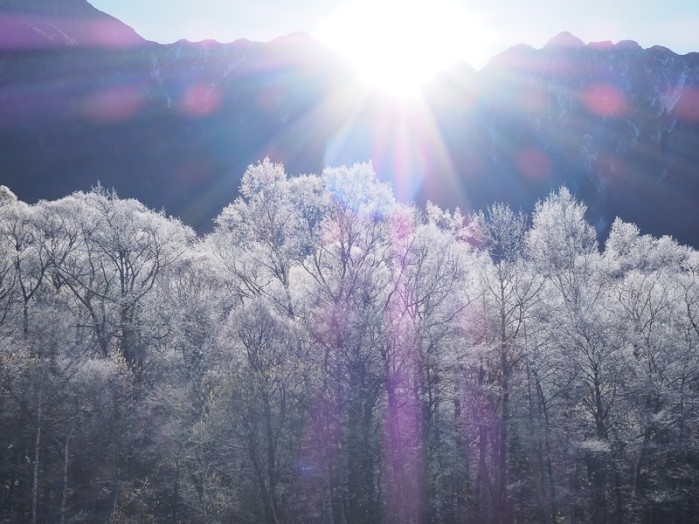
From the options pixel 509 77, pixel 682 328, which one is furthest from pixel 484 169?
pixel 682 328

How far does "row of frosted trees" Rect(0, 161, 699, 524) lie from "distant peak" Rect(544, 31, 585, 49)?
382 feet

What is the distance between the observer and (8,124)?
11831 cm

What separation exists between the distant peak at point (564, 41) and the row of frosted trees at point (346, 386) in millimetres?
116364

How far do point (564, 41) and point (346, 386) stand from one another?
13535 centimetres

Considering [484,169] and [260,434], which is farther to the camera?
[484,169]

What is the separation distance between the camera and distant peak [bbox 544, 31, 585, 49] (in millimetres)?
130375

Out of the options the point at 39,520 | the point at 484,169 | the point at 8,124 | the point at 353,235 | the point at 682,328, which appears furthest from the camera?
the point at 484,169

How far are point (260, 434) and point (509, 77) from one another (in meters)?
134

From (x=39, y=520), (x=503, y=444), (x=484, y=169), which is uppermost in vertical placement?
(x=484, y=169)

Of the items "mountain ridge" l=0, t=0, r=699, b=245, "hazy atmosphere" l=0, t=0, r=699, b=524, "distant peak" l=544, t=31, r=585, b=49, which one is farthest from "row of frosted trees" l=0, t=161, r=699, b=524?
"distant peak" l=544, t=31, r=585, b=49

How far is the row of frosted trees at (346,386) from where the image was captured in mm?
22250

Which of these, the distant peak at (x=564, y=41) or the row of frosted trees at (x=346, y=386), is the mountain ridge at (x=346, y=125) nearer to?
the distant peak at (x=564, y=41)

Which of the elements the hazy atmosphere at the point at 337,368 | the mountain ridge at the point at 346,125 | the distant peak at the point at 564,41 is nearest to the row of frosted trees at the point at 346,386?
the hazy atmosphere at the point at 337,368

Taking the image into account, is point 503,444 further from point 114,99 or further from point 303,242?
point 114,99
